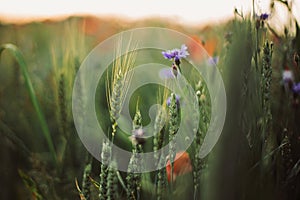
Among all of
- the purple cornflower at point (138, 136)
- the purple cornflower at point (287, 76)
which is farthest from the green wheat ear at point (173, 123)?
the purple cornflower at point (287, 76)

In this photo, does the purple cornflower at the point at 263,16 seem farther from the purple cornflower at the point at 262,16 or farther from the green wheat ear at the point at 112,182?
the green wheat ear at the point at 112,182

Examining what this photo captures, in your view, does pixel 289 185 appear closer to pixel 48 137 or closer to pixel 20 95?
pixel 48 137

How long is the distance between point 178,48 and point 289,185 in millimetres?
183

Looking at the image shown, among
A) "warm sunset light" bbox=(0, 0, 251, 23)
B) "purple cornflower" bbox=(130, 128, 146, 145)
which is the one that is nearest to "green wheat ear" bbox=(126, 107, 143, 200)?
"purple cornflower" bbox=(130, 128, 146, 145)

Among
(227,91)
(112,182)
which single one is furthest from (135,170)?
(227,91)

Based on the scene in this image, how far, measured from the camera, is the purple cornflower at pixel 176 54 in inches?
20.1

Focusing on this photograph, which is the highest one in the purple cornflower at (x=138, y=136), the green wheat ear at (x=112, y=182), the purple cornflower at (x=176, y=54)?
the purple cornflower at (x=176, y=54)

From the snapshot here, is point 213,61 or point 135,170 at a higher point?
point 213,61

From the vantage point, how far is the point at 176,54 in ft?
1.69

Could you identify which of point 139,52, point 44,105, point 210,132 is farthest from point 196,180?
point 44,105

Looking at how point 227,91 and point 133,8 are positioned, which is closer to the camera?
point 227,91

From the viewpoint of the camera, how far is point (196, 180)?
1.55ft

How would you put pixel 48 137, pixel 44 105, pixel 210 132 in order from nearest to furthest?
pixel 210 132
pixel 48 137
pixel 44 105

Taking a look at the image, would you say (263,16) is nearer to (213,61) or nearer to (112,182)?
(213,61)
